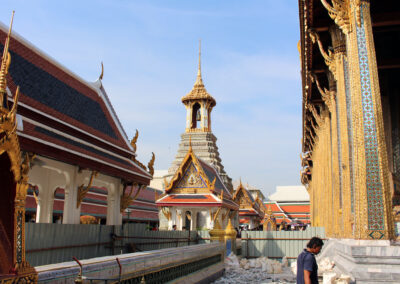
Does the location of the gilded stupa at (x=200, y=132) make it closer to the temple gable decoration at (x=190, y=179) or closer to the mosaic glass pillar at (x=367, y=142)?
the temple gable decoration at (x=190, y=179)

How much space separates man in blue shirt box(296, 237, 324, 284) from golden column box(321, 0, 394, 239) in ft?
4.61

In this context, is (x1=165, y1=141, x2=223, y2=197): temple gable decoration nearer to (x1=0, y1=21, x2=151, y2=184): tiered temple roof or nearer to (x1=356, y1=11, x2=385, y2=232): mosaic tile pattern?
(x1=0, y1=21, x2=151, y2=184): tiered temple roof

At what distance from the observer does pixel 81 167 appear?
1062cm

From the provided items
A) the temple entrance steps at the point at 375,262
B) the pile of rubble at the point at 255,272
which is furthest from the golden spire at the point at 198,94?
the temple entrance steps at the point at 375,262

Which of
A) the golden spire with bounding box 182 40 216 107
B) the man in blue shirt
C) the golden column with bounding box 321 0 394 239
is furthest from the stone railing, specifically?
the golden spire with bounding box 182 40 216 107

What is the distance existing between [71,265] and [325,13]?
7.83m

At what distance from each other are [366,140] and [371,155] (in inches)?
8.8

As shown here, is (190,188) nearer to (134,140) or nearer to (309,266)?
(134,140)

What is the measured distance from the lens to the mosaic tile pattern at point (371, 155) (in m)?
5.48

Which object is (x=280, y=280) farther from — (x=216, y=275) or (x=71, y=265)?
(x=71, y=265)

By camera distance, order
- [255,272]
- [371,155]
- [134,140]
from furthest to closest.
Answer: [134,140], [255,272], [371,155]

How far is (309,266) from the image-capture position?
4.29m

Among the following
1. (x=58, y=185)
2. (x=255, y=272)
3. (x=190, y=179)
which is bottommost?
(x=255, y=272)

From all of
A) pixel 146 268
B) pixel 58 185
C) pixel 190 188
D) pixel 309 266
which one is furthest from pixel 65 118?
pixel 190 188
